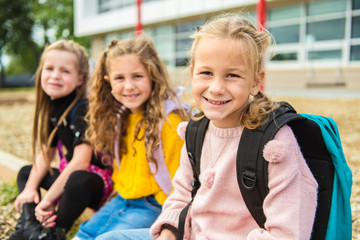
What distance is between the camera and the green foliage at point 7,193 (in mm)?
3110

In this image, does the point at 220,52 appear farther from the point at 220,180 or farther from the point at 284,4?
the point at 284,4

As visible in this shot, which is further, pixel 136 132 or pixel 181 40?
pixel 181 40

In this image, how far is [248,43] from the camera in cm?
132

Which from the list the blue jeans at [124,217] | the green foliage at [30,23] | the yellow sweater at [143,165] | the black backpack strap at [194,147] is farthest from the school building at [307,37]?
the green foliage at [30,23]

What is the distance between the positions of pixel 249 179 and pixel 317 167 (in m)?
0.26

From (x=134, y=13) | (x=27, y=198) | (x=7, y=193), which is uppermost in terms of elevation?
(x=134, y=13)

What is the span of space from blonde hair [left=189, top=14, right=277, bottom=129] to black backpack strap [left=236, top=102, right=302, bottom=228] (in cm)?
4

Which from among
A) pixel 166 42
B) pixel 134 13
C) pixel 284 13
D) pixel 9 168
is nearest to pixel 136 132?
pixel 9 168

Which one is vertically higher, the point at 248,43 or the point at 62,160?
the point at 248,43

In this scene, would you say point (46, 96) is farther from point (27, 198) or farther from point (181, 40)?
point (181, 40)

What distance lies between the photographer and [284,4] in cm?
1257

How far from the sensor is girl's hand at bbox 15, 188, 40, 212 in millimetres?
2475

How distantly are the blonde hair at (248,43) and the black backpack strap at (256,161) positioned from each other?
0.14ft

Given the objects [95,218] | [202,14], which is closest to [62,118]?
[95,218]
